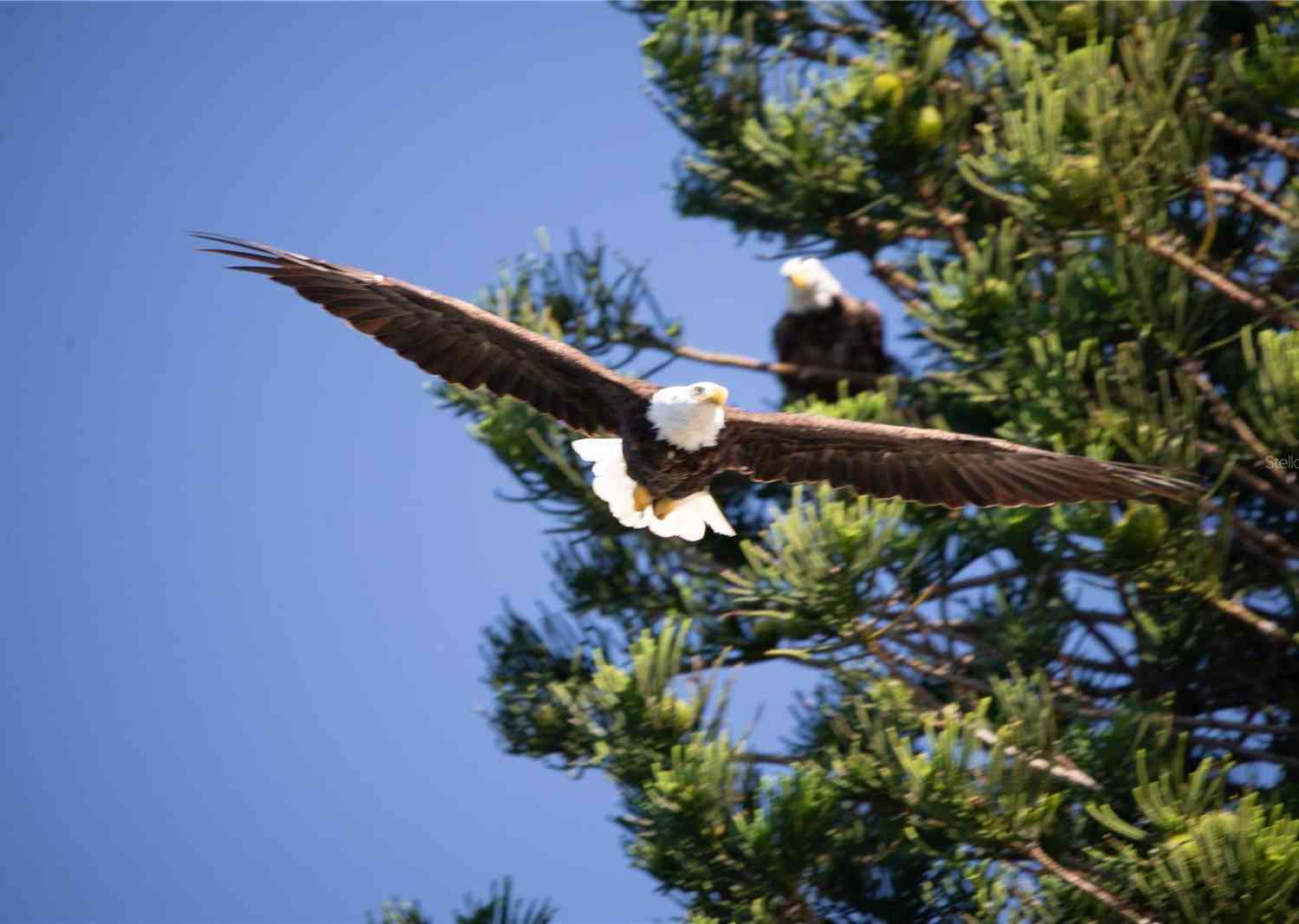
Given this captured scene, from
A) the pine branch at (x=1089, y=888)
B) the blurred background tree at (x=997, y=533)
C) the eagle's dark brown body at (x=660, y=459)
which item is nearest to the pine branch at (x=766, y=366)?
the blurred background tree at (x=997, y=533)

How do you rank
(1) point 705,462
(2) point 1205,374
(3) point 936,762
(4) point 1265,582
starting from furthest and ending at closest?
(2) point 1205,374 < (4) point 1265,582 < (1) point 705,462 < (3) point 936,762

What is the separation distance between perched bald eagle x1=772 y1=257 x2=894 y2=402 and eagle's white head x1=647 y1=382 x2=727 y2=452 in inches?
108

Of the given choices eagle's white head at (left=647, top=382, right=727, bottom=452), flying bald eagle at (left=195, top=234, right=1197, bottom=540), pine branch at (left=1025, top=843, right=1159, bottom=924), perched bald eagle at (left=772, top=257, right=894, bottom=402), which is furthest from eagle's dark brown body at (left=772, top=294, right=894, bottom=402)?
pine branch at (left=1025, top=843, right=1159, bottom=924)

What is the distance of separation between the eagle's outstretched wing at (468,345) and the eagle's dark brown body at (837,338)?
8.33 ft

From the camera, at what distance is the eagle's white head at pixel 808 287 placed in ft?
29.5

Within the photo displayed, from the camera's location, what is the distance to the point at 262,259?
19.2 ft

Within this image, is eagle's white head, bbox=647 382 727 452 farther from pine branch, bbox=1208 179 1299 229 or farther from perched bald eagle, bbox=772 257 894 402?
perched bald eagle, bbox=772 257 894 402

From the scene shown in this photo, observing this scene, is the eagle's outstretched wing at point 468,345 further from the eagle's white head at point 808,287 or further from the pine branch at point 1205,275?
the eagle's white head at point 808,287

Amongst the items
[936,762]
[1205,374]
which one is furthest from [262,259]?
[1205,374]

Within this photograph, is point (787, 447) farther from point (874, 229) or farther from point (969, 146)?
point (969, 146)

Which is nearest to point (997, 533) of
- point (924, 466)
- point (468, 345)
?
point (924, 466)

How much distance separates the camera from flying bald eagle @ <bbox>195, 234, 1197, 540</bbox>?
6020 mm

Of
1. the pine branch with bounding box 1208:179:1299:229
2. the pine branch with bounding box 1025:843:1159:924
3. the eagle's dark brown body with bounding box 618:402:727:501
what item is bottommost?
the pine branch with bounding box 1025:843:1159:924

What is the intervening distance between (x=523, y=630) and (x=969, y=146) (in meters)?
2.85
